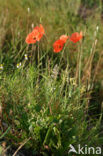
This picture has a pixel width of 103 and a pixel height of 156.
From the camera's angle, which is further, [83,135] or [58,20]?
[58,20]

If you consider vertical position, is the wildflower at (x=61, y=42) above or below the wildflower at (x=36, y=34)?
below

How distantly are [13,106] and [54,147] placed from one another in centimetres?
43

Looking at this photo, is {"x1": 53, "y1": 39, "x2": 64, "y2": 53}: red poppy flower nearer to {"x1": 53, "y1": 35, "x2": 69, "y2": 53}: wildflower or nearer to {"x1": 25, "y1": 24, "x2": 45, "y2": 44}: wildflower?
{"x1": 53, "y1": 35, "x2": 69, "y2": 53}: wildflower

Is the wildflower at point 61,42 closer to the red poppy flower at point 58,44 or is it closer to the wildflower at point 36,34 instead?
the red poppy flower at point 58,44

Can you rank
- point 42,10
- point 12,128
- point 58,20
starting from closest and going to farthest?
point 12,128, point 58,20, point 42,10

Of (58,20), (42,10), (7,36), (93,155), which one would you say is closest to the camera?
(93,155)

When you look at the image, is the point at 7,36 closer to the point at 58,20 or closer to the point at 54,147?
the point at 58,20

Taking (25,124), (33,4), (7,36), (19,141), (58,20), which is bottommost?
(19,141)

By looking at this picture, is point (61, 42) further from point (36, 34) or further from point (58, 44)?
point (36, 34)

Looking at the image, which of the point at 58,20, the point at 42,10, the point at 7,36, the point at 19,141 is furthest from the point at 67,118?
the point at 42,10

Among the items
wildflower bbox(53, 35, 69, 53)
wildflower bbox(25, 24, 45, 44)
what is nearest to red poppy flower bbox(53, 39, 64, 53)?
wildflower bbox(53, 35, 69, 53)

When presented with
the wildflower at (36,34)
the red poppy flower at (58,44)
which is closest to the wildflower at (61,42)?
the red poppy flower at (58,44)

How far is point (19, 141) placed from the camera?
1648 mm

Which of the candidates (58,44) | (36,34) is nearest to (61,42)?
(58,44)
